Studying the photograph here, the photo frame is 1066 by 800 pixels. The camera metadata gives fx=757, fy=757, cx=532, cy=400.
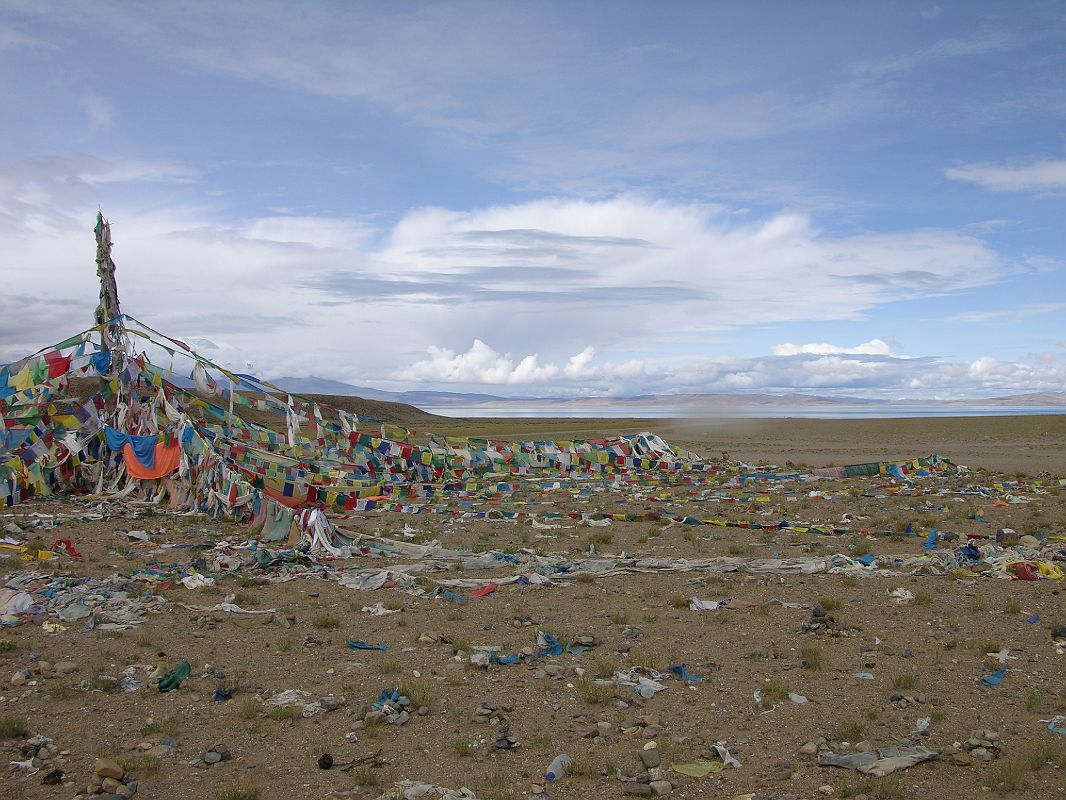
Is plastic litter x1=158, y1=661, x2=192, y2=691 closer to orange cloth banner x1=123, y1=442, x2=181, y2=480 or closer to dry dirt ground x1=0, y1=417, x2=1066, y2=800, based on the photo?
dry dirt ground x1=0, y1=417, x2=1066, y2=800

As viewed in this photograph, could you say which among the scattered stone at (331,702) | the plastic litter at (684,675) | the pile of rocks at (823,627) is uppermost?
the pile of rocks at (823,627)

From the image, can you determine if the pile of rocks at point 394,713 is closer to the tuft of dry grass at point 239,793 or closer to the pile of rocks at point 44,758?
the tuft of dry grass at point 239,793

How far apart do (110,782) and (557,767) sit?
345cm

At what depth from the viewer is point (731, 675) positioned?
8.11m

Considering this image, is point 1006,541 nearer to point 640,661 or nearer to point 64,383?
point 640,661

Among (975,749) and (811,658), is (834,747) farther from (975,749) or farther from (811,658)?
(811,658)

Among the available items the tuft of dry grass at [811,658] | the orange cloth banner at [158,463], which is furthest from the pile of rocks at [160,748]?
the orange cloth banner at [158,463]

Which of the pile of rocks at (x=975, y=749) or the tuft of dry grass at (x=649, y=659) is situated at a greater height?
the pile of rocks at (x=975, y=749)

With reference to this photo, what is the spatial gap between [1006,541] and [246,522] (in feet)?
51.4

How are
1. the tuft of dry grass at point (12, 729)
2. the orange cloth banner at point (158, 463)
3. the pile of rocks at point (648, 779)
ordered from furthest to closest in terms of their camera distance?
the orange cloth banner at point (158, 463), the tuft of dry grass at point (12, 729), the pile of rocks at point (648, 779)

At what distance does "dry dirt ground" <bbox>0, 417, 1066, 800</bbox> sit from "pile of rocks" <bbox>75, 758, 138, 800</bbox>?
0.15m

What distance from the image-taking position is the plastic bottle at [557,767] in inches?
238

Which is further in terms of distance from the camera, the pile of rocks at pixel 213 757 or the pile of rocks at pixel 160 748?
the pile of rocks at pixel 160 748

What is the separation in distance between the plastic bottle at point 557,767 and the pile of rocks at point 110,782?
10.4ft
